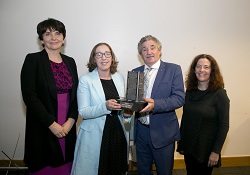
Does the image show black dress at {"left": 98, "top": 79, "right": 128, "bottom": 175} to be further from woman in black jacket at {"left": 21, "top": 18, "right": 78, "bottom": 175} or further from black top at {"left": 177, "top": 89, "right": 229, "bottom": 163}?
black top at {"left": 177, "top": 89, "right": 229, "bottom": 163}

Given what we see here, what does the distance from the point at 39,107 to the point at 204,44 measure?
241cm

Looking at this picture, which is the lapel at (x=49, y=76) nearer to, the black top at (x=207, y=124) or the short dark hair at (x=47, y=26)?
the short dark hair at (x=47, y=26)

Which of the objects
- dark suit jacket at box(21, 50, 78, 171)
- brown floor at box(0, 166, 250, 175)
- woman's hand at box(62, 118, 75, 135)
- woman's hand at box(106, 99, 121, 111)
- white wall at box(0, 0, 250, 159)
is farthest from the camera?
brown floor at box(0, 166, 250, 175)

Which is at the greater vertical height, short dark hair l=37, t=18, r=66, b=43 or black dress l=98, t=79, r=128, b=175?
short dark hair l=37, t=18, r=66, b=43

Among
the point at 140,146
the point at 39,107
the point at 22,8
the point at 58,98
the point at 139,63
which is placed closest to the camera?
the point at 39,107

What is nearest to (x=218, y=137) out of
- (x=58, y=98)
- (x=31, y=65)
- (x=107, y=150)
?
(x=107, y=150)

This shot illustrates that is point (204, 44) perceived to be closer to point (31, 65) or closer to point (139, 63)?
point (139, 63)

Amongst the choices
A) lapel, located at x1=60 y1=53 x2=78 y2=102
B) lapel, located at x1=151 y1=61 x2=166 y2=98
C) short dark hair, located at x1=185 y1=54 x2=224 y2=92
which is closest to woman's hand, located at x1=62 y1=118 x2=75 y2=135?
lapel, located at x1=60 y1=53 x2=78 y2=102

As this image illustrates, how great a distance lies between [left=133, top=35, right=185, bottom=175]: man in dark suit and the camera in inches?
67.8

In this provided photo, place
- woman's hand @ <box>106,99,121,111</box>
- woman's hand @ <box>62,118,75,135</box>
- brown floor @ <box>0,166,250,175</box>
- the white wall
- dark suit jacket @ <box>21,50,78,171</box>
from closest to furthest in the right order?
woman's hand @ <box>106,99,121,111</box>, dark suit jacket @ <box>21,50,78,171</box>, woman's hand @ <box>62,118,75,135</box>, the white wall, brown floor @ <box>0,166,250,175</box>

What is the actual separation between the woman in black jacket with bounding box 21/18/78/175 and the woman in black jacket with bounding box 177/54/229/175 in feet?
3.64

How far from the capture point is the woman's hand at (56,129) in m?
1.67

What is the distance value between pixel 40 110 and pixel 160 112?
3.42 feet

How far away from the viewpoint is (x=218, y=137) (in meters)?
1.74
